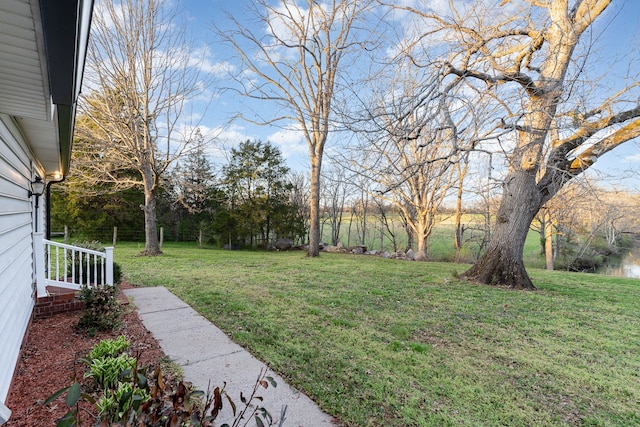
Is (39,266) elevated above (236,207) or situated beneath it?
situated beneath

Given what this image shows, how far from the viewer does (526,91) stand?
355 cm

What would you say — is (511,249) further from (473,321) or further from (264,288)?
(264,288)

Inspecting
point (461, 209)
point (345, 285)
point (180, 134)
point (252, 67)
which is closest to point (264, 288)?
point (345, 285)

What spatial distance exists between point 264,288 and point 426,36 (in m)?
4.95

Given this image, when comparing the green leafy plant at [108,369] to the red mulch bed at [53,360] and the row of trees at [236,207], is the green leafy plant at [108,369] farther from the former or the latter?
the row of trees at [236,207]

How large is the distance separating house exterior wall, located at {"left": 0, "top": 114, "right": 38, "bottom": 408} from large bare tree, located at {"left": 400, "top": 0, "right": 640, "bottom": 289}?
171 inches

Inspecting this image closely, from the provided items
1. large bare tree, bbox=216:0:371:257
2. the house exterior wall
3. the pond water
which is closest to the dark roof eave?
the house exterior wall

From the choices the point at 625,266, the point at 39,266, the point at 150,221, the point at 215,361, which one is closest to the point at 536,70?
the point at 215,361

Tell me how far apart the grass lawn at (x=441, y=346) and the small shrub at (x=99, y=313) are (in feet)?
3.54

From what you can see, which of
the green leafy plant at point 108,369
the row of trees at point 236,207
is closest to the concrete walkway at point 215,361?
the green leafy plant at point 108,369

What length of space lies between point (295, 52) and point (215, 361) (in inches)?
460

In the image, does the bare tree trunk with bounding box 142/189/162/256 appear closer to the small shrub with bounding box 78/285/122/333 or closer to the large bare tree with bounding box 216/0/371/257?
the large bare tree with bounding box 216/0/371/257

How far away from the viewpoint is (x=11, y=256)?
252 cm

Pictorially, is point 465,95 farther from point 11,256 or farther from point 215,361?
point 11,256
